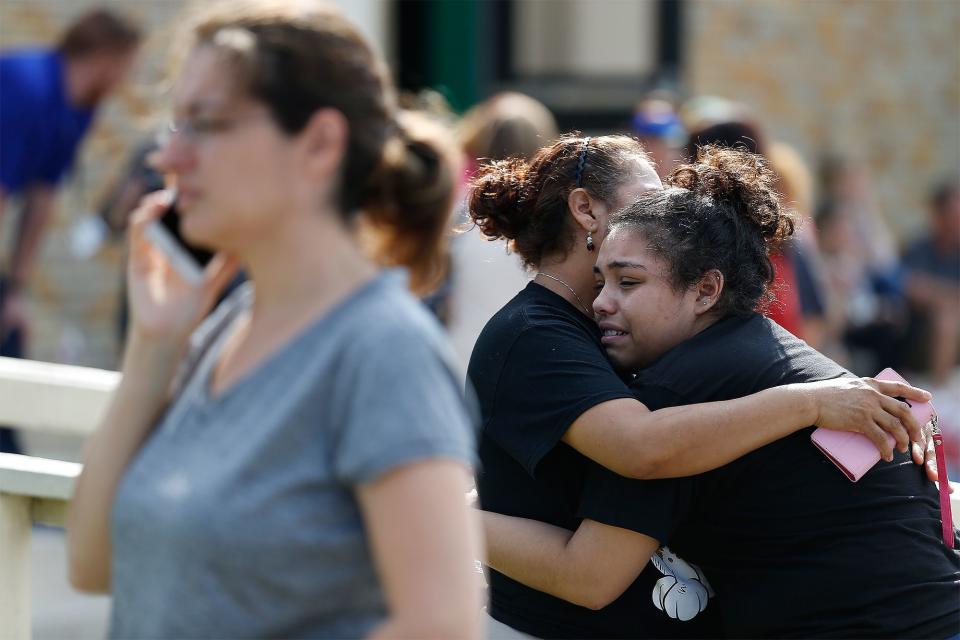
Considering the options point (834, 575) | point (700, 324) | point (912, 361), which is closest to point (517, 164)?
point (700, 324)

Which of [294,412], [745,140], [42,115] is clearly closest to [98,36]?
[42,115]

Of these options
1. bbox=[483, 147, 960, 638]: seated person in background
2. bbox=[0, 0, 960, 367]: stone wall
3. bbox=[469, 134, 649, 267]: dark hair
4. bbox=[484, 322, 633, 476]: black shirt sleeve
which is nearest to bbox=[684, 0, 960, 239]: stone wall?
bbox=[0, 0, 960, 367]: stone wall

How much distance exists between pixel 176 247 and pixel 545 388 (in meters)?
0.70

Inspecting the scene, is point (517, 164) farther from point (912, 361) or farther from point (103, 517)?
point (912, 361)

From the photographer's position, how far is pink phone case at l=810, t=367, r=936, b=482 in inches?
86.2

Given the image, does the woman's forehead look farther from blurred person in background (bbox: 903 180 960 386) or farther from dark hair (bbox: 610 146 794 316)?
blurred person in background (bbox: 903 180 960 386)

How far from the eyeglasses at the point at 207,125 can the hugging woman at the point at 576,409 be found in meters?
0.82

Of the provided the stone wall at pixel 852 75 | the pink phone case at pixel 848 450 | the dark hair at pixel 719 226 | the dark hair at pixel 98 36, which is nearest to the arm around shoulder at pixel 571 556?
the pink phone case at pixel 848 450

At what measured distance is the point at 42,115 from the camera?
19.2ft

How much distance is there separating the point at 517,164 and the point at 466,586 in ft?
4.22

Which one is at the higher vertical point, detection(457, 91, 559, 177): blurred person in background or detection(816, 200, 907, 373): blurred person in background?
detection(457, 91, 559, 177): blurred person in background

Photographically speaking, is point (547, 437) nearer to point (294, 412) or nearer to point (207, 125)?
point (294, 412)

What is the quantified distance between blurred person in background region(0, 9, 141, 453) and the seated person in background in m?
4.08

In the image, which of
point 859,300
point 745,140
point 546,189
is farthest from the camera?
point 859,300
